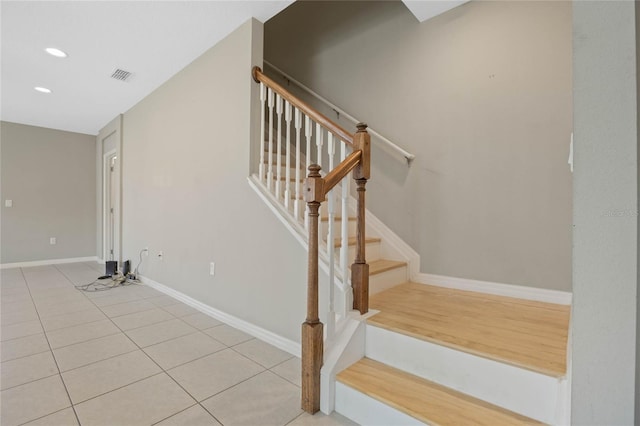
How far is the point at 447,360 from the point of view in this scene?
4.46 feet

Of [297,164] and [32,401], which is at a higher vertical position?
[297,164]

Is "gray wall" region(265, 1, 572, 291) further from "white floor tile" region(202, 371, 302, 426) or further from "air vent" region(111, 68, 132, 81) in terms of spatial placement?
"air vent" region(111, 68, 132, 81)

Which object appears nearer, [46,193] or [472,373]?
[472,373]

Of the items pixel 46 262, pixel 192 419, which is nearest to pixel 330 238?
pixel 192 419

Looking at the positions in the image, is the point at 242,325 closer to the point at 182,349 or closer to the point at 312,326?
the point at 182,349

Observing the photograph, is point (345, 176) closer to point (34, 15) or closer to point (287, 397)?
point (287, 397)

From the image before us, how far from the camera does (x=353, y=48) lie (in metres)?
2.98

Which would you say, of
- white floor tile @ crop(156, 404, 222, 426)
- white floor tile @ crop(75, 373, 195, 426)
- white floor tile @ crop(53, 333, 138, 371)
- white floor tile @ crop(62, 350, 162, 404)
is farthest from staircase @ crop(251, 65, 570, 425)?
white floor tile @ crop(53, 333, 138, 371)

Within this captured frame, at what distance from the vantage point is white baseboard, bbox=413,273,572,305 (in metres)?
1.94

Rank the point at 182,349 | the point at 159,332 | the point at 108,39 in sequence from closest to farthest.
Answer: the point at 182,349, the point at 159,332, the point at 108,39

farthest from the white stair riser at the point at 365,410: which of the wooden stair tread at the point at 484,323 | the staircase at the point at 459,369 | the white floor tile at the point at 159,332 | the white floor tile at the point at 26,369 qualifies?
the white floor tile at the point at 26,369

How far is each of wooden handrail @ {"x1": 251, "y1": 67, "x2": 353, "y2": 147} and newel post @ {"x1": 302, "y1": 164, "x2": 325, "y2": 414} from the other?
430 mm

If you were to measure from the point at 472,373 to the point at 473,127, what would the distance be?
1.72 m

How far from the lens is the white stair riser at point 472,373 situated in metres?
1.14
